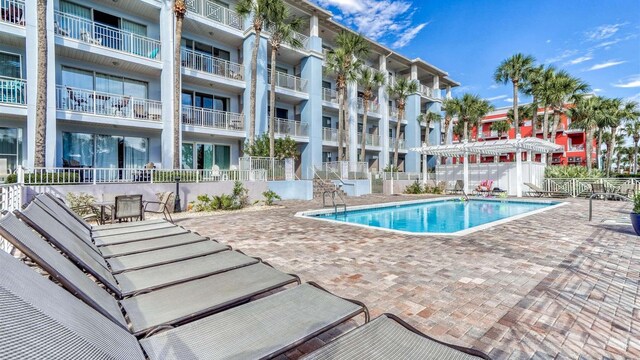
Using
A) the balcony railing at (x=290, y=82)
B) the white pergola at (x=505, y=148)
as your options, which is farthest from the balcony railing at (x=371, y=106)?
the balcony railing at (x=290, y=82)

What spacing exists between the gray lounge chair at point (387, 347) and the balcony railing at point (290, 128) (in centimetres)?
1846

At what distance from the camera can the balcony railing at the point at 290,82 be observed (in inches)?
792

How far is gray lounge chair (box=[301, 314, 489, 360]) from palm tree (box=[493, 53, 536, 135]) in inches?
1100

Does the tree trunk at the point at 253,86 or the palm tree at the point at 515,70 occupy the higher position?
the palm tree at the point at 515,70

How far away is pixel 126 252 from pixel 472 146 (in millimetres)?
21014

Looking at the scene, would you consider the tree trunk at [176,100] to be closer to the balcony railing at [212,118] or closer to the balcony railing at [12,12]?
the balcony railing at [212,118]

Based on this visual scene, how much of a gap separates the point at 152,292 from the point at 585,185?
23789mm

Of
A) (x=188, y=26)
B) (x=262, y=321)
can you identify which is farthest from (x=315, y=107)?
(x=262, y=321)

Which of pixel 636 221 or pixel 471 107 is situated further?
pixel 471 107

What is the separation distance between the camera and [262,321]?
205cm

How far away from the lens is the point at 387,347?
5.73 feet

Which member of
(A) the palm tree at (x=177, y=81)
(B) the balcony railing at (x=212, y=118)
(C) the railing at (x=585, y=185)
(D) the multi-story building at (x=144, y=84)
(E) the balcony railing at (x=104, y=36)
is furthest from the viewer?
(C) the railing at (x=585, y=185)

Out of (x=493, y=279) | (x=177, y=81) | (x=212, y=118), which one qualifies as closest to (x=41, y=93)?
(x=177, y=81)

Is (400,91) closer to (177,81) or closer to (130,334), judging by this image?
(177,81)
